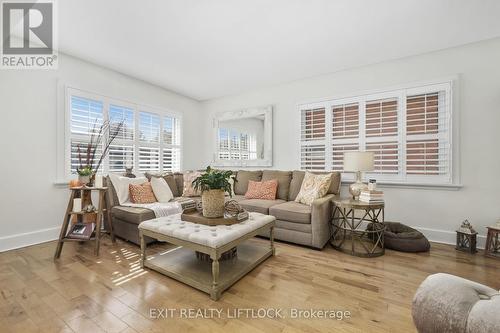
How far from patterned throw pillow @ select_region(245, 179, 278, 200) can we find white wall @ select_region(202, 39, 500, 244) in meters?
1.62

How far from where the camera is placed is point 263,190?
3.66 m

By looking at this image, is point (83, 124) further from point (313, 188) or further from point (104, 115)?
point (313, 188)

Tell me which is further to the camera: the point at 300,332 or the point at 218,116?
the point at 218,116

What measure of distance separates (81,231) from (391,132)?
416 centimetres

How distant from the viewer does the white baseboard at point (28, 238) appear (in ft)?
8.63

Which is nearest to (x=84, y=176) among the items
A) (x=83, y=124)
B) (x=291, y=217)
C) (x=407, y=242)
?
(x=83, y=124)

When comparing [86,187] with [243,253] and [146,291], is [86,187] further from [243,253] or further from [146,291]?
[243,253]

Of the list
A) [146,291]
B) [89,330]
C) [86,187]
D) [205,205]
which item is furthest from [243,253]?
[86,187]

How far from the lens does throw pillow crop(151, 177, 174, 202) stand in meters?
3.39

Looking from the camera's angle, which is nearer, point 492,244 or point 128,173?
point 492,244

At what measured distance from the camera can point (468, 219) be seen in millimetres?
2795

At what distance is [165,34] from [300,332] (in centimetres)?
305

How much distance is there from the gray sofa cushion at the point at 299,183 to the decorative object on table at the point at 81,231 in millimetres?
2695

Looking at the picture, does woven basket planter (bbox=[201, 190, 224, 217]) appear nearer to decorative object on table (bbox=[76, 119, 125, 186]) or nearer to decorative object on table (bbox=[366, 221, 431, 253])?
decorative object on table (bbox=[76, 119, 125, 186])
